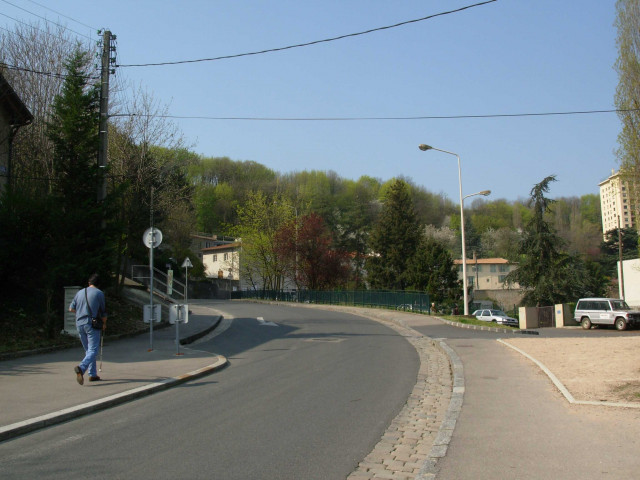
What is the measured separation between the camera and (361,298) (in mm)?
42906

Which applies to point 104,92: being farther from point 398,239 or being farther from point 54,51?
point 398,239

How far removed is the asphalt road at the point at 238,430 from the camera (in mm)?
5277

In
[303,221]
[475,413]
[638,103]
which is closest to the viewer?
[475,413]

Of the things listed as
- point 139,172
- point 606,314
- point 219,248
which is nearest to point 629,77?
point 606,314

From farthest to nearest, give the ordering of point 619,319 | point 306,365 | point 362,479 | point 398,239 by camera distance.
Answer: point 398,239, point 619,319, point 306,365, point 362,479

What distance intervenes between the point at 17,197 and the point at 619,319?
2865 centimetres

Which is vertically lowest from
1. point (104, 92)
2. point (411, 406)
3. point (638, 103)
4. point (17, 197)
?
point (411, 406)

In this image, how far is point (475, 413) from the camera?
7867 mm

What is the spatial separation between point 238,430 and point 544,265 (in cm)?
4549

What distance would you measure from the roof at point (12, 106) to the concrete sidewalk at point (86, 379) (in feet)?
33.7

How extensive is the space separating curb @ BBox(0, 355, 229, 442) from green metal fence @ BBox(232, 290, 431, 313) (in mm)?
26422

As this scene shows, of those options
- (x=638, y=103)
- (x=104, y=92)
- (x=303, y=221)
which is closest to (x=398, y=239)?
(x=303, y=221)

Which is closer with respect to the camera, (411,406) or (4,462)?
(4,462)

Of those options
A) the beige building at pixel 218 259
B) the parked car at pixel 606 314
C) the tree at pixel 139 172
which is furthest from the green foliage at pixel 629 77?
the beige building at pixel 218 259
